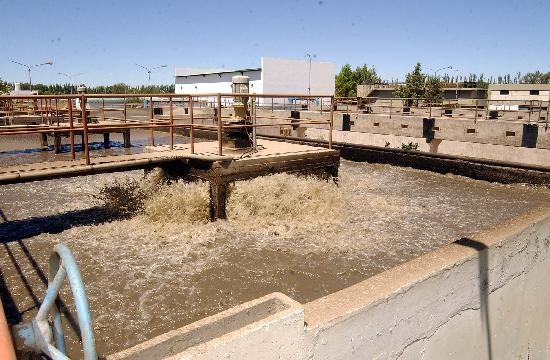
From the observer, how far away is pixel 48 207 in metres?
8.93

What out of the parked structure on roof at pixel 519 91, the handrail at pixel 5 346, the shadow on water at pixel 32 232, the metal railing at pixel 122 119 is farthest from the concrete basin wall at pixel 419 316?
the parked structure on roof at pixel 519 91

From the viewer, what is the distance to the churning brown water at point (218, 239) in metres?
5.11

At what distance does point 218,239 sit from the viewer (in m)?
7.01

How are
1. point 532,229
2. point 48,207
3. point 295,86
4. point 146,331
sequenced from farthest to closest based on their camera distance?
point 295,86
point 48,207
point 146,331
point 532,229

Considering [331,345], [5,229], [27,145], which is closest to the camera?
[331,345]

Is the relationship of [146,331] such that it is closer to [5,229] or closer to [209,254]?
[209,254]

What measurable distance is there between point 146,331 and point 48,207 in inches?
A: 224

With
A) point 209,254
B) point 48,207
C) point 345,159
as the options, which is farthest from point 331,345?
point 345,159

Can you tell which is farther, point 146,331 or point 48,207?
point 48,207

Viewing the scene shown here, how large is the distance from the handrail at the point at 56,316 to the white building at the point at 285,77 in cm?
5634

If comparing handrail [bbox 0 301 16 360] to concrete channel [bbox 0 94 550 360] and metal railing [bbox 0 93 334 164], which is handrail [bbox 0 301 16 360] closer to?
concrete channel [bbox 0 94 550 360]

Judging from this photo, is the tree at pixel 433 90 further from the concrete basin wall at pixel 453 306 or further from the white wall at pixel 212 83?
the concrete basin wall at pixel 453 306

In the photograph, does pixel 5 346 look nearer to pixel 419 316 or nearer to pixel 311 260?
pixel 419 316

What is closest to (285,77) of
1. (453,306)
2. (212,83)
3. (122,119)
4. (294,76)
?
(294,76)
